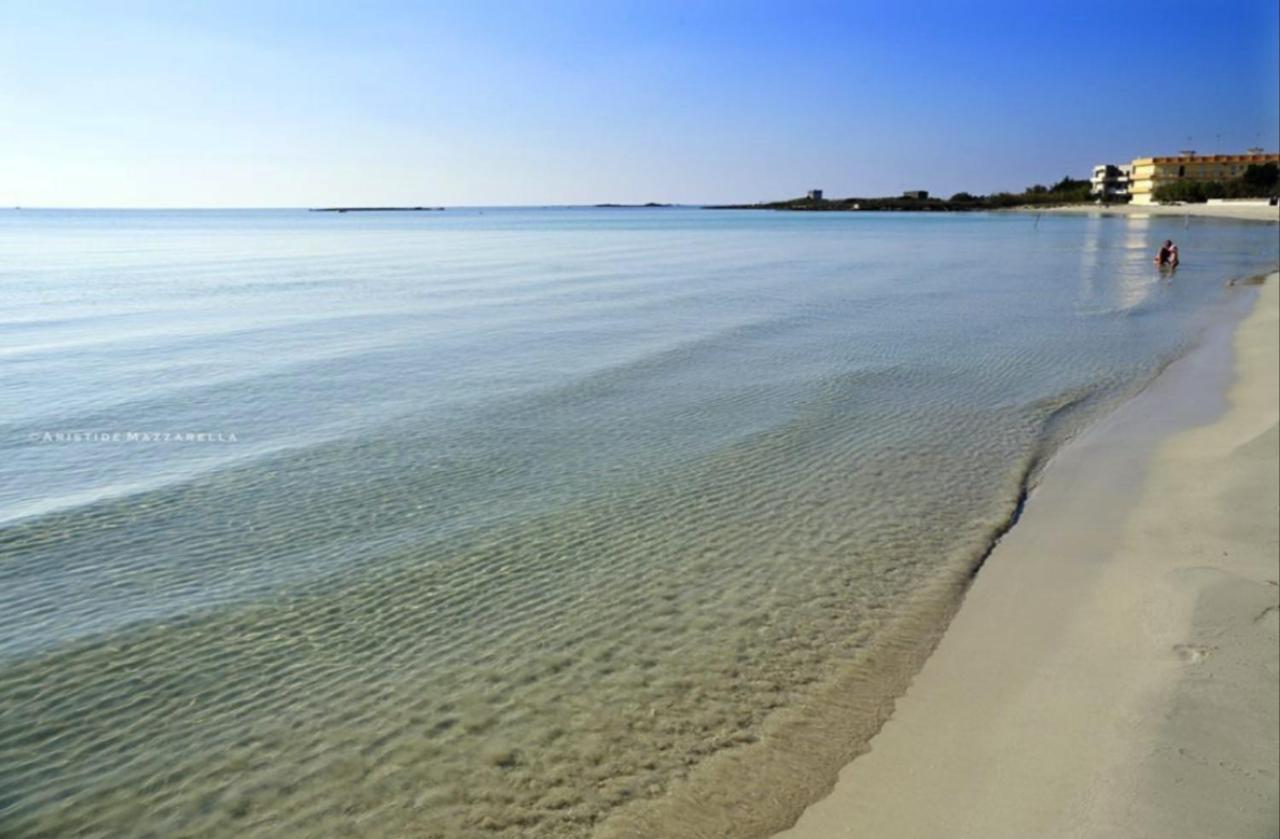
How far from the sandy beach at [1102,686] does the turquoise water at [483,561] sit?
365mm

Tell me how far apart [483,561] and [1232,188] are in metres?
183

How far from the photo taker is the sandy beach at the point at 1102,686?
4352 mm

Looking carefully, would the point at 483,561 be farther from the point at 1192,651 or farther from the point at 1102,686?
the point at 1192,651

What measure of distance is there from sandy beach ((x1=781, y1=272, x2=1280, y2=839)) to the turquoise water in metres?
0.37

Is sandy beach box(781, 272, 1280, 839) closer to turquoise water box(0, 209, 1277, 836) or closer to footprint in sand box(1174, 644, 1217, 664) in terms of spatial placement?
footprint in sand box(1174, 644, 1217, 664)

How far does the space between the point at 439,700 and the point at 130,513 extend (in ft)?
17.4

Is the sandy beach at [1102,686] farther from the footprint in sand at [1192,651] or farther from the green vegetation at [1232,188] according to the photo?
the green vegetation at [1232,188]

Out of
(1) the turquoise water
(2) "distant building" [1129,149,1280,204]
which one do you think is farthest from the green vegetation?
(1) the turquoise water

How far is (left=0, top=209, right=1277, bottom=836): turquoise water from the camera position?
4863mm

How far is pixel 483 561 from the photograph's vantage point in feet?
25.1

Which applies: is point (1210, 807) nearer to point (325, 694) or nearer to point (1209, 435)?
point (325, 694)

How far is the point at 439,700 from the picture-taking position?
5.55m

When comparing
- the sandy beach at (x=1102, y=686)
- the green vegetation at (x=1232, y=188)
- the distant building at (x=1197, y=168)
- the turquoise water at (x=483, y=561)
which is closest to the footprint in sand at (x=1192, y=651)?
the sandy beach at (x=1102, y=686)

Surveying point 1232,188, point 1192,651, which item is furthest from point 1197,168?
point 1192,651
